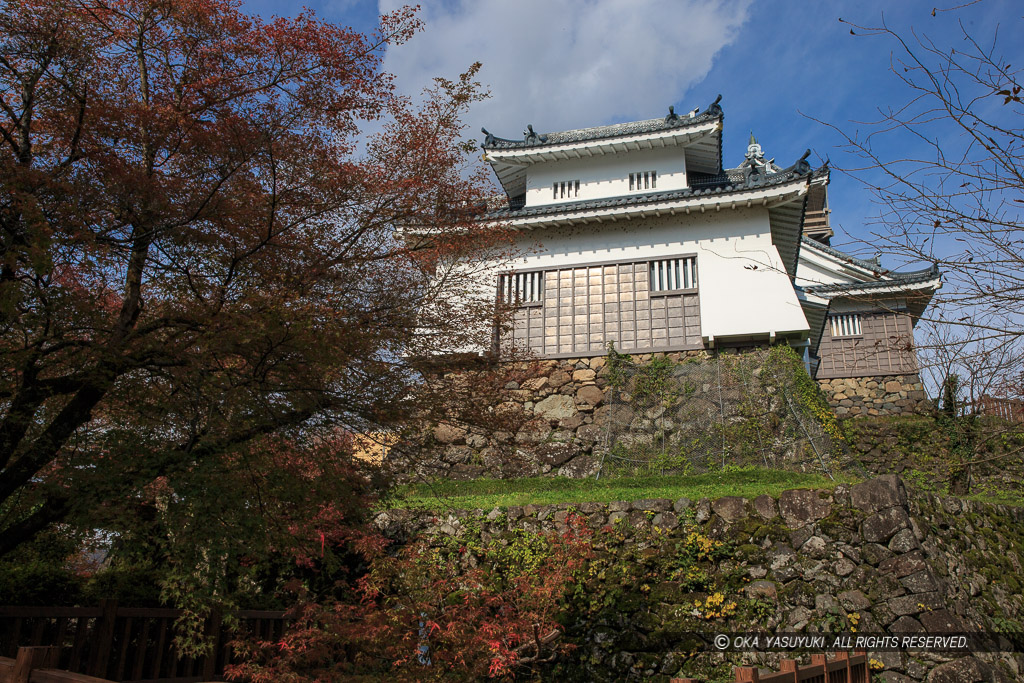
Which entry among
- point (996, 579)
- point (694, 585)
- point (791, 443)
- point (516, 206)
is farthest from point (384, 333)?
point (516, 206)

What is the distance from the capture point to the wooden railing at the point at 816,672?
4496 millimetres

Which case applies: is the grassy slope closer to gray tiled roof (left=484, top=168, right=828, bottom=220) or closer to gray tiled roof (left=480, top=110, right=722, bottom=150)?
gray tiled roof (left=484, top=168, right=828, bottom=220)

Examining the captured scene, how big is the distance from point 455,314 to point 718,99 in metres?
12.4

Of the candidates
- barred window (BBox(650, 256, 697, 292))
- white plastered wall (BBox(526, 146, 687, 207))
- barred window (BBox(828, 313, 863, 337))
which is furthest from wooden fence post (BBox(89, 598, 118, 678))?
barred window (BBox(828, 313, 863, 337))

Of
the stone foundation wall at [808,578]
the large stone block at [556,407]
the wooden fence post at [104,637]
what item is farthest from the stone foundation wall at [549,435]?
the wooden fence post at [104,637]

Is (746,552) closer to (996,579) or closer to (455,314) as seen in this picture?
(996,579)

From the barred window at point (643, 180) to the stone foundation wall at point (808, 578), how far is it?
1017cm

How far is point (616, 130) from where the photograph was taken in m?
20.1

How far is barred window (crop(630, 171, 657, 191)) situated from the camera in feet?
58.5

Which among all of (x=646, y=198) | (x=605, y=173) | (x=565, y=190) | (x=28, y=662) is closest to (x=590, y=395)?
(x=646, y=198)

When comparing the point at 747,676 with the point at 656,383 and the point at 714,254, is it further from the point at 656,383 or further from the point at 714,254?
the point at 714,254

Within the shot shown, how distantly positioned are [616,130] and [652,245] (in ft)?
18.9

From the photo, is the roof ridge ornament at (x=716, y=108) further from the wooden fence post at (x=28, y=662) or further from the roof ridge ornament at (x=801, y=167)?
the wooden fence post at (x=28, y=662)

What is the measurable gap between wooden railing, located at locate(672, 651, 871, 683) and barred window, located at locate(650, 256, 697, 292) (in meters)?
10.1
